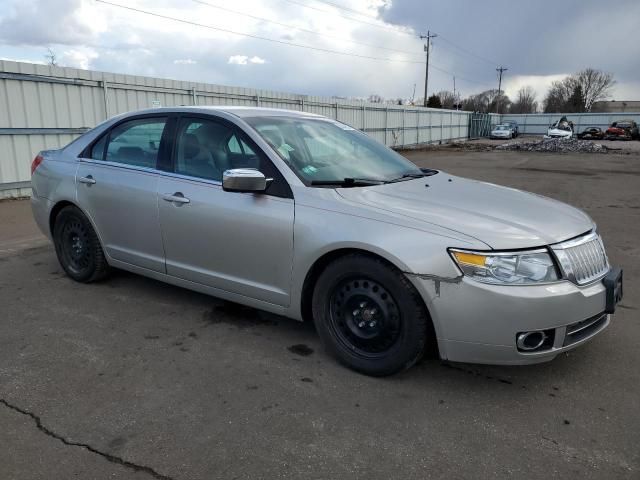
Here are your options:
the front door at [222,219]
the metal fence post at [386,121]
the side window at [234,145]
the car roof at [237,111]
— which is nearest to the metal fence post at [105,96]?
the car roof at [237,111]

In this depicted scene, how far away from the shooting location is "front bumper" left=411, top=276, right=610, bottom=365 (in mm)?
2701

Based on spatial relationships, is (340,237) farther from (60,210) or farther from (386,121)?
(386,121)

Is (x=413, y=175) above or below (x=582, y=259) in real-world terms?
above

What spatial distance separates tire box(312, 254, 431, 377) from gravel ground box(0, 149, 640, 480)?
0.49 ft

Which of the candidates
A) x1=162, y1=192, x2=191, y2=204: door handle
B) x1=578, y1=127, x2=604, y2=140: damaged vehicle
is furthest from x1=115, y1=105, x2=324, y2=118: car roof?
x1=578, y1=127, x2=604, y2=140: damaged vehicle

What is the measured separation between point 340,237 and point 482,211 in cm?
87

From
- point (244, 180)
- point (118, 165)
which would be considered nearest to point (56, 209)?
point (118, 165)

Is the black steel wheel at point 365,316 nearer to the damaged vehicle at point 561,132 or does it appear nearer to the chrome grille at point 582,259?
the chrome grille at point 582,259

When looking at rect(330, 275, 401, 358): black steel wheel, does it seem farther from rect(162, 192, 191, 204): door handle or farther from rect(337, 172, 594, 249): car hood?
rect(162, 192, 191, 204): door handle

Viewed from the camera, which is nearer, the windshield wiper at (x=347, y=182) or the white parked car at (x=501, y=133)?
the windshield wiper at (x=347, y=182)

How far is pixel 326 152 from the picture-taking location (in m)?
3.87

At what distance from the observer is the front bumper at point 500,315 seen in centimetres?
270

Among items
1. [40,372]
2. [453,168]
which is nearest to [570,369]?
[40,372]

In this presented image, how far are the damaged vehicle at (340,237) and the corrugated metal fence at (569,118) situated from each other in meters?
56.9
